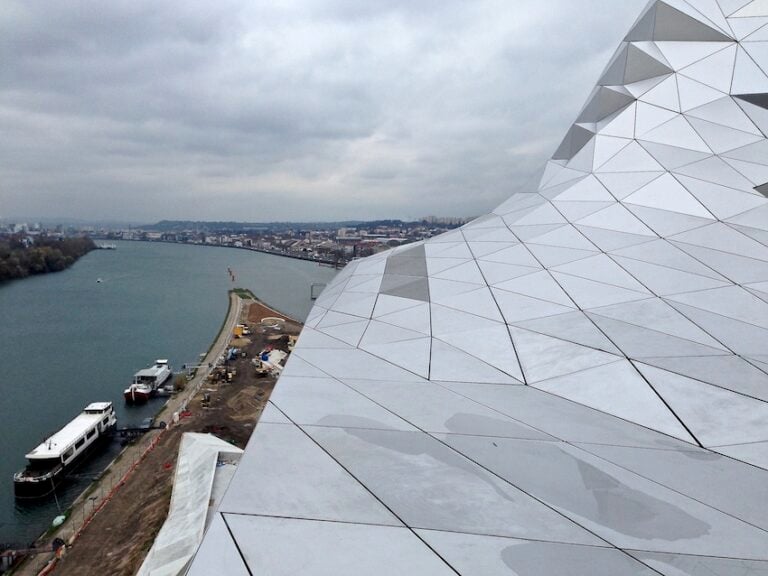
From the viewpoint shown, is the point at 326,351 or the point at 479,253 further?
the point at 479,253

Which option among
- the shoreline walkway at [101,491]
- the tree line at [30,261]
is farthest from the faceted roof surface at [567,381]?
the tree line at [30,261]

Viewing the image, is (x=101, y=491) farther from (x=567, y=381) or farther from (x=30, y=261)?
(x=30, y=261)

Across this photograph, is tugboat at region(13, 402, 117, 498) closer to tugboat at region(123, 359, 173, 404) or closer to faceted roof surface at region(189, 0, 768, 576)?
tugboat at region(123, 359, 173, 404)

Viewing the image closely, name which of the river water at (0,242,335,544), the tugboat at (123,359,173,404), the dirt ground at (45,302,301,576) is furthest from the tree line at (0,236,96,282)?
the dirt ground at (45,302,301,576)

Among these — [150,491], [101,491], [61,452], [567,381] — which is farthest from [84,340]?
[567,381]

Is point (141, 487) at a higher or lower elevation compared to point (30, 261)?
lower

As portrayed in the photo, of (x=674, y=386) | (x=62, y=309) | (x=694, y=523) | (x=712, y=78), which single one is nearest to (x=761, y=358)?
(x=674, y=386)

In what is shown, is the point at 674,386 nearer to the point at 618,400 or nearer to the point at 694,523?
the point at 618,400
